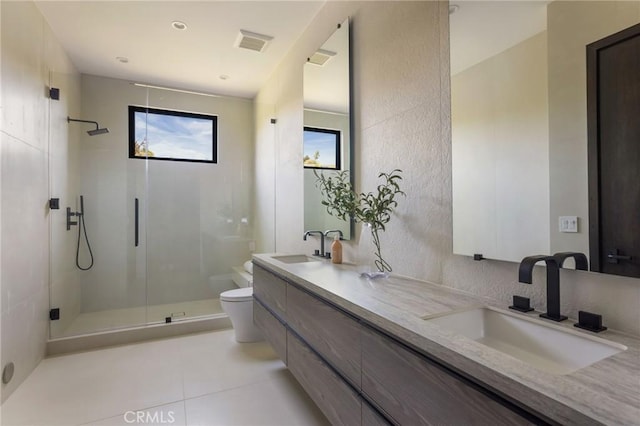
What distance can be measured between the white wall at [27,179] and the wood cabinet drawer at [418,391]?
2.34m

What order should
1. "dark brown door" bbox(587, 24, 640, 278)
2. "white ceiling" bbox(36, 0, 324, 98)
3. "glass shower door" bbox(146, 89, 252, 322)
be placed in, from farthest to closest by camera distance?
1. "glass shower door" bbox(146, 89, 252, 322)
2. "white ceiling" bbox(36, 0, 324, 98)
3. "dark brown door" bbox(587, 24, 640, 278)

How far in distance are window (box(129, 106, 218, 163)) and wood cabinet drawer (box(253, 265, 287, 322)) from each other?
2.24 m

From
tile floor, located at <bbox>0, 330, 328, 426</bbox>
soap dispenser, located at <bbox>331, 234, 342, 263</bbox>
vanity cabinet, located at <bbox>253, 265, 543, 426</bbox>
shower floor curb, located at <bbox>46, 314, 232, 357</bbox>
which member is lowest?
tile floor, located at <bbox>0, 330, 328, 426</bbox>

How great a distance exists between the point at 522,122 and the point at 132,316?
383 centimetres

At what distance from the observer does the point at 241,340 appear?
9.60ft

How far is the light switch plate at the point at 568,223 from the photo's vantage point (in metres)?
1.03

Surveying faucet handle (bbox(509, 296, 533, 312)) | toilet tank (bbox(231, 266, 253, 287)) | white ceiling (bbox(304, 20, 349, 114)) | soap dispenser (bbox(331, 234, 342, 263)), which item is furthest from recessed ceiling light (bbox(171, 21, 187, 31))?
faucet handle (bbox(509, 296, 533, 312))

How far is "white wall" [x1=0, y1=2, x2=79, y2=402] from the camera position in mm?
2057

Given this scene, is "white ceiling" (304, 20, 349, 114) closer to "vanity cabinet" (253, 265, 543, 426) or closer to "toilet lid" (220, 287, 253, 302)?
"vanity cabinet" (253, 265, 543, 426)

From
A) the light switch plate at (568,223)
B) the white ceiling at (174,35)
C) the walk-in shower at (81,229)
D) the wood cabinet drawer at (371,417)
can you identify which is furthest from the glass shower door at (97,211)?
the light switch plate at (568,223)

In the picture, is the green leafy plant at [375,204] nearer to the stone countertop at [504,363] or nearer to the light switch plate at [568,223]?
the stone countertop at [504,363]

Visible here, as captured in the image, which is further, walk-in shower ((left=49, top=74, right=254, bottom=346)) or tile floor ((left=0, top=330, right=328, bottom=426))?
walk-in shower ((left=49, top=74, right=254, bottom=346))

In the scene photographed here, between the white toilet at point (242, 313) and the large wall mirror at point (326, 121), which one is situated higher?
the large wall mirror at point (326, 121)

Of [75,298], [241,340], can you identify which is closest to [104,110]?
[75,298]
